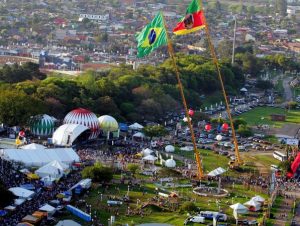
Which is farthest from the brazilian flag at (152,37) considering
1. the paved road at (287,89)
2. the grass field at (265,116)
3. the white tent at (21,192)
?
the paved road at (287,89)

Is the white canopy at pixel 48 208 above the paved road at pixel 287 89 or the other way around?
the other way around

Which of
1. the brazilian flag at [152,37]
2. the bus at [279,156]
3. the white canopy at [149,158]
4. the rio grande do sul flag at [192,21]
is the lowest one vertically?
the bus at [279,156]

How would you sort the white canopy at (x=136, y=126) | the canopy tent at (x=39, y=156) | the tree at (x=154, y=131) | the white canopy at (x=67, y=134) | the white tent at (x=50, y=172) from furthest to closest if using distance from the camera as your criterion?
1. the white canopy at (x=136, y=126)
2. the tree at (x=154, y=131)
3. the white canopy at (x=67, y=134)
4. the canopy tent at (x=39, y=156)
5. the white tent at (x=50, y=172)

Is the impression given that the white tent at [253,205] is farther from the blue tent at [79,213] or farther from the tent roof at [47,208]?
the tent roof at [47,208]

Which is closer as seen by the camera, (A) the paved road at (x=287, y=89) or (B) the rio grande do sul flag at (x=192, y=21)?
(B) the rio grande do sul flag at (x=192, y=21)

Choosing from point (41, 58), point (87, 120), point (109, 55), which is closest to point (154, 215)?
point (87, 120)

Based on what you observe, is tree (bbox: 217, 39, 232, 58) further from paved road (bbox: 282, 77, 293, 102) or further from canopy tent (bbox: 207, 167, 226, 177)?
canopy tent (bbox: 207, 167, 226, 177)

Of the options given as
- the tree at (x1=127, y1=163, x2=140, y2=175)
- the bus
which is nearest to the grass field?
the bus
